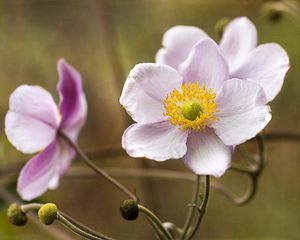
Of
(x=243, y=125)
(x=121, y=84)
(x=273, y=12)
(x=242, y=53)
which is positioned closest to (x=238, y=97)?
(x=243, y=125)

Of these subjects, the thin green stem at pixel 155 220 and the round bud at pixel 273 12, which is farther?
the round bud at pixel 273 12

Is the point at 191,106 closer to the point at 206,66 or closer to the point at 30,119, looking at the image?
Result: the point at 206,66

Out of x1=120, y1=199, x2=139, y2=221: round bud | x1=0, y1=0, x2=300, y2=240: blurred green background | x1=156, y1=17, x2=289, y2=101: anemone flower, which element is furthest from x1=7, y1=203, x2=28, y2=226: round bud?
x1=0, y1=0, x2=300, y2=240: blurred green background

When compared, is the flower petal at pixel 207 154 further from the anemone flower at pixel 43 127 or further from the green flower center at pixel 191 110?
the anemone flower at pixel 43 127

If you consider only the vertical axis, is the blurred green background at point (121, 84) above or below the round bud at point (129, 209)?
below

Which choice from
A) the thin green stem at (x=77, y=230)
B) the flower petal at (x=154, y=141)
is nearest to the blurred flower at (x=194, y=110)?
the flower petal at (x=154, y=141)

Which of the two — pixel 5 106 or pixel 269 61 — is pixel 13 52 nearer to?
pixel 5 106

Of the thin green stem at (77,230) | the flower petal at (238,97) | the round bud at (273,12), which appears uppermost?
the flower petal at (238,97)
